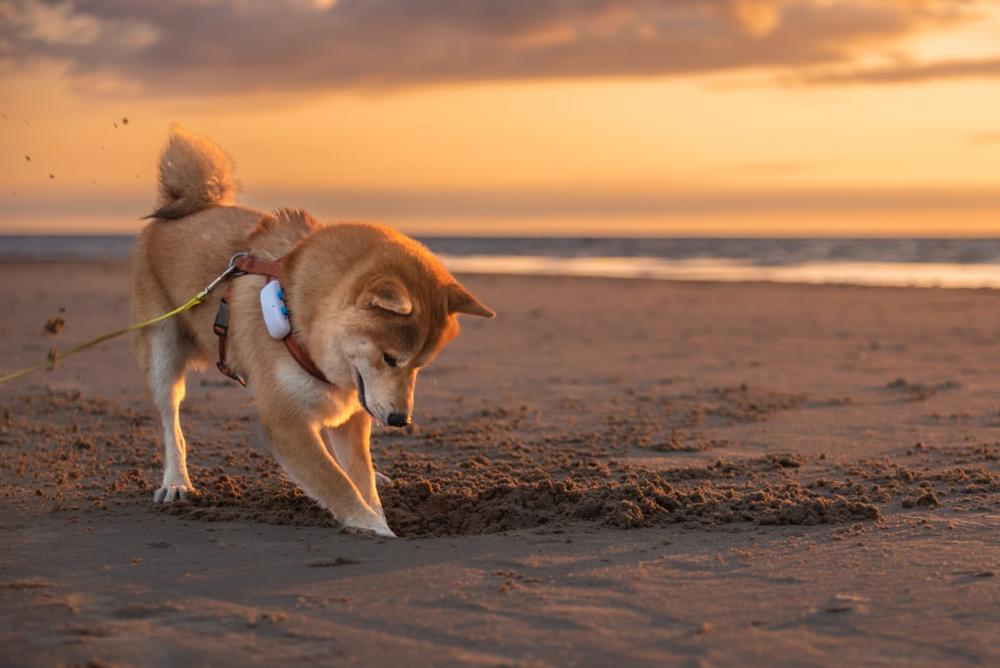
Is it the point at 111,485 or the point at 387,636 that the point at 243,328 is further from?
the point at 387,636

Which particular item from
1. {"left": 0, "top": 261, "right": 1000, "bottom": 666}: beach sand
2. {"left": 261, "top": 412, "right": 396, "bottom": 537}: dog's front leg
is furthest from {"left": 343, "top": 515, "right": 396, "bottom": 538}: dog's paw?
{"left": 0, "top": 261, "right": 1000, "bottom": 666}: beach sand

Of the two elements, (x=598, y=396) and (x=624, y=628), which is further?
(x=598, y=396)

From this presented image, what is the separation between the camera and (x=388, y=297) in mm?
4660

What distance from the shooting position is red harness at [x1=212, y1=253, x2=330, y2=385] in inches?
197

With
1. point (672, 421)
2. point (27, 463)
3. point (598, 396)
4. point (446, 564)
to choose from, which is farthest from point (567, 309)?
point (446, 564)

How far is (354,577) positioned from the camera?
413 centimetres

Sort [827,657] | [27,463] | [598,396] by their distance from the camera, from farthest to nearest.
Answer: [598,396]
[27,463]
[827,657]

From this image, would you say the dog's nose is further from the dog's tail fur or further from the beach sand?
the dog's tail fur

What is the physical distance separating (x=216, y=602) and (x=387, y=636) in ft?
2.44

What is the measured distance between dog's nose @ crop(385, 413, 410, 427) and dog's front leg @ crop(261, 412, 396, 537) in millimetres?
427

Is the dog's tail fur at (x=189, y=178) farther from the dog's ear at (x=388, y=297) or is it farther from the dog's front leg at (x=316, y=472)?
the dog's ear at (x=388, y=297)

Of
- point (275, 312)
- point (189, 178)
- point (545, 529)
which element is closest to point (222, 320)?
point (275, 312)

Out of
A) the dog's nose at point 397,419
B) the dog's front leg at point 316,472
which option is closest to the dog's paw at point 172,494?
the dog's front leg at point 316,472

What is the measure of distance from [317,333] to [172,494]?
1336mm
